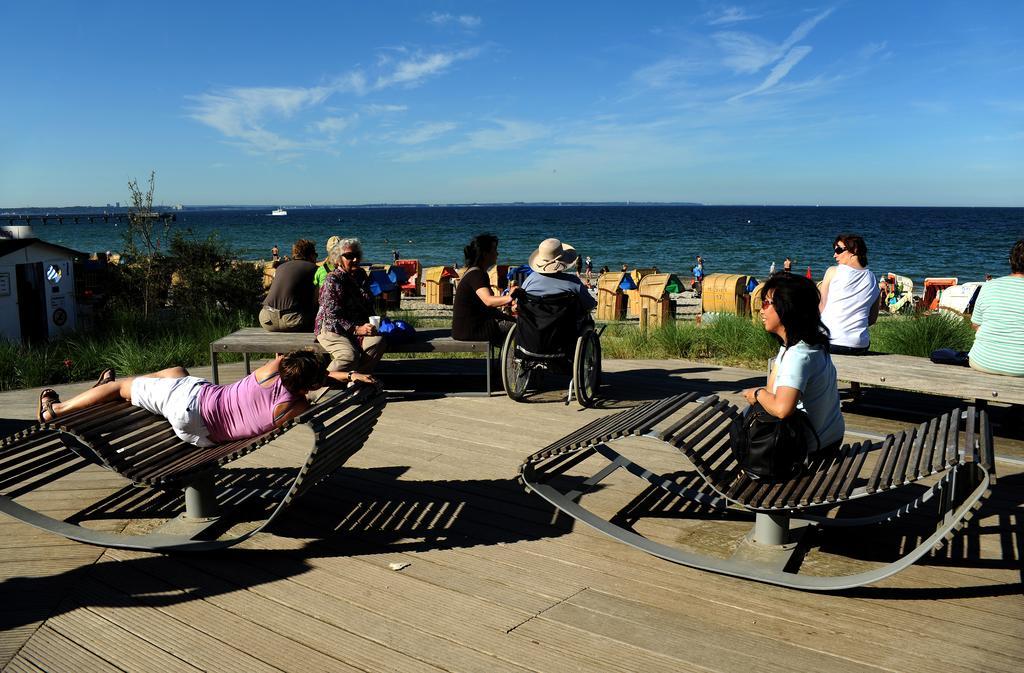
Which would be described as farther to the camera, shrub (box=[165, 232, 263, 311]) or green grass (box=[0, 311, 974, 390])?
shrub (box=[165, 232, 263, 311])

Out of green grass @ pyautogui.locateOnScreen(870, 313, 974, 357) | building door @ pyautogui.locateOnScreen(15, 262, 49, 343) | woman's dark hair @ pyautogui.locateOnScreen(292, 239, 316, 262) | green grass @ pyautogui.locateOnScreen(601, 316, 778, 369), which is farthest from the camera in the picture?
building door @ pyautogui.locateOnScreen(15, 262, 49, 343)

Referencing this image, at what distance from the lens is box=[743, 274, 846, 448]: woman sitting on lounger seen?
3096 millimetres

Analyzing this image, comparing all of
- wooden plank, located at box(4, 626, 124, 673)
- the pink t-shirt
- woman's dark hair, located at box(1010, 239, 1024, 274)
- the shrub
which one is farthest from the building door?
woman's dark hair, located at box(1010, 239, 1024, 274)

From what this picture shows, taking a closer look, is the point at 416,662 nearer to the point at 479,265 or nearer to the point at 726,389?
the point at 479,265

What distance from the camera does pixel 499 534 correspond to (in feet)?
12.0

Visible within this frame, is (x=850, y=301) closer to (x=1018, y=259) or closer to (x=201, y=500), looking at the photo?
(x=1018, y=259)

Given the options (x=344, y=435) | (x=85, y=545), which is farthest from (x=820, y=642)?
(x=85, y=545)

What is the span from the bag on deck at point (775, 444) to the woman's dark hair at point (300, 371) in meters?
→ 1.83

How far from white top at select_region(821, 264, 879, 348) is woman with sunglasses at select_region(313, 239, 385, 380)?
3.25m

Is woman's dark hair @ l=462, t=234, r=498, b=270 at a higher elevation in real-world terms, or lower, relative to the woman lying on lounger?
A: higher

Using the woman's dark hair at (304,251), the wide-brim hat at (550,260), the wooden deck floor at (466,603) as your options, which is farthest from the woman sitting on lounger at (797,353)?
the woman's dark hair at (304,251)

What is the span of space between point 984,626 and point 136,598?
3.09m

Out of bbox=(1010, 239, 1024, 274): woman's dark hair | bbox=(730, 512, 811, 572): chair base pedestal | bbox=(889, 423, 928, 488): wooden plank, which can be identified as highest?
bbox=(1010, 239, 1024, 274): woman's dark hair

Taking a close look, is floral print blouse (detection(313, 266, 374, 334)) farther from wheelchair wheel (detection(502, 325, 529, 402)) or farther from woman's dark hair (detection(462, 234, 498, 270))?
wheelchair wheel (detection(502, 325, 529, 402))
